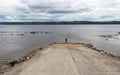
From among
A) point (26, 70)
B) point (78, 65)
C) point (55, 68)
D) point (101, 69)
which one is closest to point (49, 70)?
point (55, 68)

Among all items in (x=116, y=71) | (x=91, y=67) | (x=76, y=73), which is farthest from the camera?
(x=91, y=67)

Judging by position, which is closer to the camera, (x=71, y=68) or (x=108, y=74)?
(x=108, y=74)

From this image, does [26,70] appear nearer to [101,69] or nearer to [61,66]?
[61,66]

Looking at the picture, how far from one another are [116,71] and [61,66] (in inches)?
216

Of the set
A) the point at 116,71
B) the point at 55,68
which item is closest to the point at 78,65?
the point at 55,68

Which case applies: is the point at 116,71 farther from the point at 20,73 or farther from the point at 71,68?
the point at 20,73

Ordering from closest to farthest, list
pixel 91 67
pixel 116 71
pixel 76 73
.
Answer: pixel 76 73, pixel 116 71, pixel 91 67

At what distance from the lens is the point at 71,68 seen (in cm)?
1953

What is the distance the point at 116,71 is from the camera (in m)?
18.8

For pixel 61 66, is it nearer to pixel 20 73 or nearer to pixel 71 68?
pixel 71 68

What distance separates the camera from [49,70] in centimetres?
1884

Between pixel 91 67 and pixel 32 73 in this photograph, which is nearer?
pixel 32 73

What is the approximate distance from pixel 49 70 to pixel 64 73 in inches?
70.9

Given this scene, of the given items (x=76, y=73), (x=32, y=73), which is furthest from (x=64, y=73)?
(x=32, y=73)
